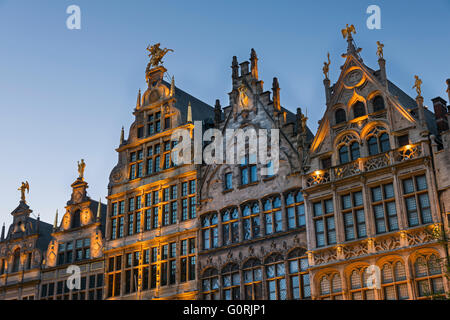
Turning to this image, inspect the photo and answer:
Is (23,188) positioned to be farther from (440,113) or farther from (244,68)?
(440,113)

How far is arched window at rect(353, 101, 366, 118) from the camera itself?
30.3 metres

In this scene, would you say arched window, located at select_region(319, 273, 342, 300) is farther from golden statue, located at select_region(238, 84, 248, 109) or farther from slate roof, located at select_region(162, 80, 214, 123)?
slate roof, located at select_region(162, 80, 214, 123)

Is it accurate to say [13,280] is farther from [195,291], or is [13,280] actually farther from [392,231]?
[392,231]

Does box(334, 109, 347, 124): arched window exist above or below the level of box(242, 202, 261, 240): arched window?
above

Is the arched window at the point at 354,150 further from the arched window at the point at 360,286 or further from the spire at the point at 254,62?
the spire at the point at 254,62

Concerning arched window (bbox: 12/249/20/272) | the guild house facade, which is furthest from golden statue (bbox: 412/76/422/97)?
arched window (bbox: 12/249/20/272)

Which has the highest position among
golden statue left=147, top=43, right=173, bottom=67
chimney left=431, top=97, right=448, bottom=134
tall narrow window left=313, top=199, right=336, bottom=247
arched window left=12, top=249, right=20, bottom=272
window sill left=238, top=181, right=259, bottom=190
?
golden statue left=147, top=43, right=173, bottom=67

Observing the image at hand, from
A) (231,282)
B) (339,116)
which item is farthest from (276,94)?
(231,282)

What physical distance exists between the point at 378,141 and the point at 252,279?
8.97m

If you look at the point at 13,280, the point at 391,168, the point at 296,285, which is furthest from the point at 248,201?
the point at 13,280

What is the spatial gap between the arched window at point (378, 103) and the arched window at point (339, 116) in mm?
1604

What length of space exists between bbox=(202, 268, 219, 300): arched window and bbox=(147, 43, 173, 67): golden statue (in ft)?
48.2

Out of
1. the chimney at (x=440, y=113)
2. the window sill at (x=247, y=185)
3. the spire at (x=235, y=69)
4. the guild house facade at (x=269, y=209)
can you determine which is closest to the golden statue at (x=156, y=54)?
the guild house facade at (x=269, y=209)
